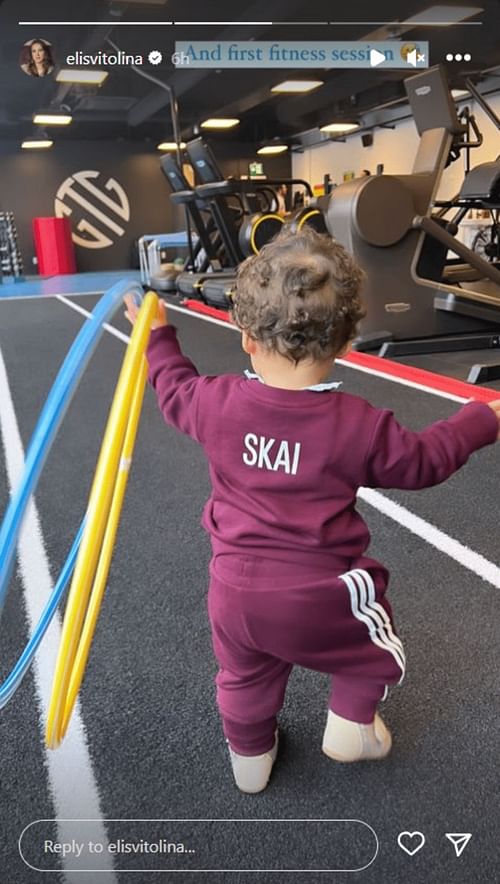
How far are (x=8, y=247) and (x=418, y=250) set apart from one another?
9047 mm

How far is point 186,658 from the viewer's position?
1.58 m

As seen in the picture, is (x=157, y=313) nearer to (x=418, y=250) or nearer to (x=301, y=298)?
(x=301, y=298)

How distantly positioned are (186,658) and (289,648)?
581mm

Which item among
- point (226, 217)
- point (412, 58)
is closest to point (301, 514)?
point (412, 58)

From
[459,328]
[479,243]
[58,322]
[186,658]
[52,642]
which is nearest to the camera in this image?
[186,658]

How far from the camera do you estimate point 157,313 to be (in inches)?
46.1

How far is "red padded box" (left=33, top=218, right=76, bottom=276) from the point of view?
12508mm

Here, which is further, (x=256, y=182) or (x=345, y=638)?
(x=256, y=182)

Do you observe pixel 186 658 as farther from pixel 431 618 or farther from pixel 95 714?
pixel 431 618

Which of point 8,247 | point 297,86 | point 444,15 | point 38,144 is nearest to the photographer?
point 444,15

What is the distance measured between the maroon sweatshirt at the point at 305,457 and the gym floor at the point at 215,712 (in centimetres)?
42

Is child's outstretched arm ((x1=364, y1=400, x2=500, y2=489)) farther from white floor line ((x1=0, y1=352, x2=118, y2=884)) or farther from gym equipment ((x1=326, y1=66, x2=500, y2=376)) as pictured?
gym equipment ((x1=326, y1=66, x2=500, y2=376))

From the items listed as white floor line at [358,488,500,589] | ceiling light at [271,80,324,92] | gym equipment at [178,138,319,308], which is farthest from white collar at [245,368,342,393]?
ceiling light at [271,80,324,92]

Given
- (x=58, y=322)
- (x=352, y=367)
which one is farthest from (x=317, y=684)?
(x=58, y=322)
